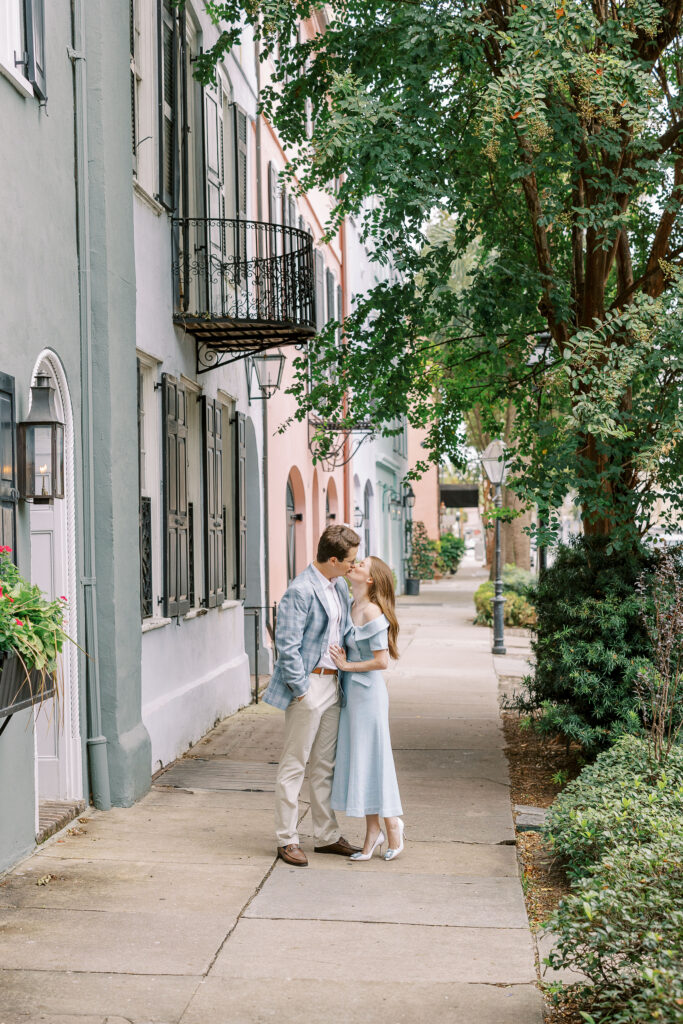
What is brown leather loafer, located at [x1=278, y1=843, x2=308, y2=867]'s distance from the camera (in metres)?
6.78

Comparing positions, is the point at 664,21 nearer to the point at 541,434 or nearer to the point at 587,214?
the point at 587,214

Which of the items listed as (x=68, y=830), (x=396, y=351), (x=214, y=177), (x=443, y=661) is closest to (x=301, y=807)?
(x=68, y=830)

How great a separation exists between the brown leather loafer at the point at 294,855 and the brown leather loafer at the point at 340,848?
0.75 feet

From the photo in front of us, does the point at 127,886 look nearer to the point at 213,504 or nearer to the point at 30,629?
the point at 30,629

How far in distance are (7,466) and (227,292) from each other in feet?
20.1

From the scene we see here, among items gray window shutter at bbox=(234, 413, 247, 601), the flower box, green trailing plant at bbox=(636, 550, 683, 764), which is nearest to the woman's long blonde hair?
green trailing plant at bbox=(636, 550, 683, 764)

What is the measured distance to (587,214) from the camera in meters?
9.01

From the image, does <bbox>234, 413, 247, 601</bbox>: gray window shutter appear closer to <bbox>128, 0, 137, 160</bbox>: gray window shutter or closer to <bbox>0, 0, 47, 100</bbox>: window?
<bbox>128, 0, 137, 160</bbox>: gray window shutter

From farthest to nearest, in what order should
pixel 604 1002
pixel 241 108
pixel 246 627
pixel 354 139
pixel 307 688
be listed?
1. pixel 246 627
2. pixel 241 108
3. pixel 354 139
4. pixel 307 688
5. pixel 604 1002

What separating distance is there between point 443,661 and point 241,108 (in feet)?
29.0

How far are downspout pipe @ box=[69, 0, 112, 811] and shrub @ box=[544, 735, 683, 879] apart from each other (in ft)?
9.77

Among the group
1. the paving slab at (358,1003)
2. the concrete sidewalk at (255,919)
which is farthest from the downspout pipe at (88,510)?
the paving slab at (358,1003)

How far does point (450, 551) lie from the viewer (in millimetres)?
49875

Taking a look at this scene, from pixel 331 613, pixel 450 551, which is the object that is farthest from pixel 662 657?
pixel 450 551
